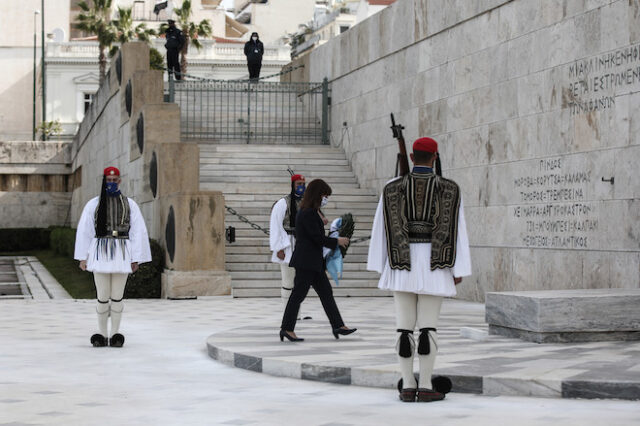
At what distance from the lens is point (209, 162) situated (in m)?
25.6

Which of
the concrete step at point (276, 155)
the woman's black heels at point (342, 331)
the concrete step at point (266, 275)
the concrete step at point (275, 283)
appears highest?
the concrete step at point (276, 155)

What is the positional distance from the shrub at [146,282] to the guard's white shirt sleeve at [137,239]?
6935 millimetres

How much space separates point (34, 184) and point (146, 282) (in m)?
30.8

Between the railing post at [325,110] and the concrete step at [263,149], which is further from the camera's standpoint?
the railing post at [325,110]

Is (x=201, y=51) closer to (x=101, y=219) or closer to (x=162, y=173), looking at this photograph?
(x=162, y=173)

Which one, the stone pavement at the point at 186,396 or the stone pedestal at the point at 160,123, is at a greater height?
the stone pedestal at the point at 160,123

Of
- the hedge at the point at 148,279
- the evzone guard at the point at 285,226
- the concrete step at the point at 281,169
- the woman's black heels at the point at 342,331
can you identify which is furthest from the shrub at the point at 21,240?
the woman's black heels at the point at 342,331

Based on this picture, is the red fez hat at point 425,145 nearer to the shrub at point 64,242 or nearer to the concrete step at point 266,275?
the concrete step at point 266,275

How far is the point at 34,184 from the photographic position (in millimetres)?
49031

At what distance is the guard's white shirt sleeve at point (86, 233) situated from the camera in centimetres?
1245

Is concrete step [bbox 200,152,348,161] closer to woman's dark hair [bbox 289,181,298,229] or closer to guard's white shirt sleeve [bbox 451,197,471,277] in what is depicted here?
woman's dark hair [bbox 289,181,298,229]

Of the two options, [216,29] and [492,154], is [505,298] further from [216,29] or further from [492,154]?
[216,29]

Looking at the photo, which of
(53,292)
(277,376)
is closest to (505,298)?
(277,376)

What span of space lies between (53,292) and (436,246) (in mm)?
14175
